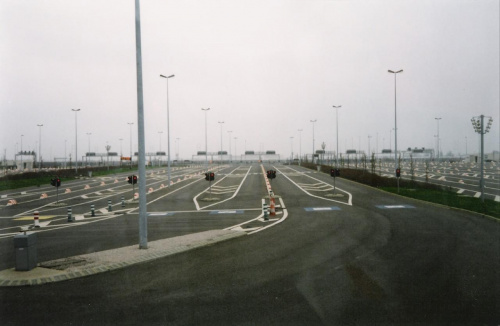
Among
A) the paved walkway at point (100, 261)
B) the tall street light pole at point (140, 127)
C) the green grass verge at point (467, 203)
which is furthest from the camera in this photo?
the green grass verge at point (467, 203)

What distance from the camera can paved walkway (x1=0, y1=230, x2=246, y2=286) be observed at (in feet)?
30.7

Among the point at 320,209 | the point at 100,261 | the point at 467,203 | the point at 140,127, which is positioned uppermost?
the point at 140,127

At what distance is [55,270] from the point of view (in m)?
9.98

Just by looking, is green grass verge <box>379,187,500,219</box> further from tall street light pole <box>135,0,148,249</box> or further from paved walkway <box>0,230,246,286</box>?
tall street light pole <box>135,0,148,249</box>

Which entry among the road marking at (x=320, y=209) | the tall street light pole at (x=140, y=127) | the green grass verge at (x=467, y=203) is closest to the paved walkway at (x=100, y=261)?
the tall street light pole at (x=140, y=127)

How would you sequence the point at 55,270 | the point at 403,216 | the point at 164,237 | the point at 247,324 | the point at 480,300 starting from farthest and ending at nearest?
the point at 403,216, the point at 164,237, the point at 55,270, the point at 480,300, the point at 247,324

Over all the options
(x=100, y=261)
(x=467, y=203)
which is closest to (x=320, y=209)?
(x=467, y=203)

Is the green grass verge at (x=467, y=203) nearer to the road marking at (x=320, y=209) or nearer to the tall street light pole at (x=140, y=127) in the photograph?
the road marking at (x=320, y=209)

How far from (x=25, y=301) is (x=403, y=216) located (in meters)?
16.7

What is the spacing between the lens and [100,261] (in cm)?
1080

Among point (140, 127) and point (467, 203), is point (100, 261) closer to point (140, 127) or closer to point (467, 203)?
point (140, 127)

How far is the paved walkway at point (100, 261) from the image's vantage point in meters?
9.35

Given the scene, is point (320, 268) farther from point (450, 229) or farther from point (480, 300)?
point (450, 229)

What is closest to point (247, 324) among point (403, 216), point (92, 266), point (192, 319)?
point (192, 319)
